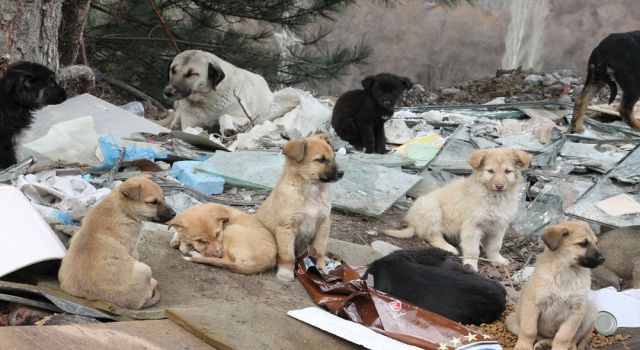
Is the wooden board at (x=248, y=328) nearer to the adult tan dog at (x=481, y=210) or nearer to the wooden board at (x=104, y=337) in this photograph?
the wooden board at (x=104, y=337)

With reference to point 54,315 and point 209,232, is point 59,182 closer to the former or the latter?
point 209,232

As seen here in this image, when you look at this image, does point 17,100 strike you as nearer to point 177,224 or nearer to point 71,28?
point 177,224

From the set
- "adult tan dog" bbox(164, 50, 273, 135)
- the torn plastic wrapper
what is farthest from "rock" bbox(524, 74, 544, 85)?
the torn plastic wrapper

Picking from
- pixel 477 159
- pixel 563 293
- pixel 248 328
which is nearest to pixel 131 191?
pixel 248 328

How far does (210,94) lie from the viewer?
31.9 ft

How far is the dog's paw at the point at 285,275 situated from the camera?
16.9 ft

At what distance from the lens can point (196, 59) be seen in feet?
31.5

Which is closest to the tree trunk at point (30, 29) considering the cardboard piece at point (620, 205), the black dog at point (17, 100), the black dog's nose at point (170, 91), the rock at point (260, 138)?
the black dog at point (17, 100)

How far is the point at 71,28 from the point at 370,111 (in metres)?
4.34

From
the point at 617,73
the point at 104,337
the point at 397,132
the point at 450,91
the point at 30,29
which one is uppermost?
the point at 30,29

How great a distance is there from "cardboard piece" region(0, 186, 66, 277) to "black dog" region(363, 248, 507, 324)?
2010 mm

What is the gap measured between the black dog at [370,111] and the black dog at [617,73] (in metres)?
2.57

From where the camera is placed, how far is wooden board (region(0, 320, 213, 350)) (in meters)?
3.65

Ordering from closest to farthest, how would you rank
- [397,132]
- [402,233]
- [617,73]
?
[402,233] < [397,132] < [617,73]
